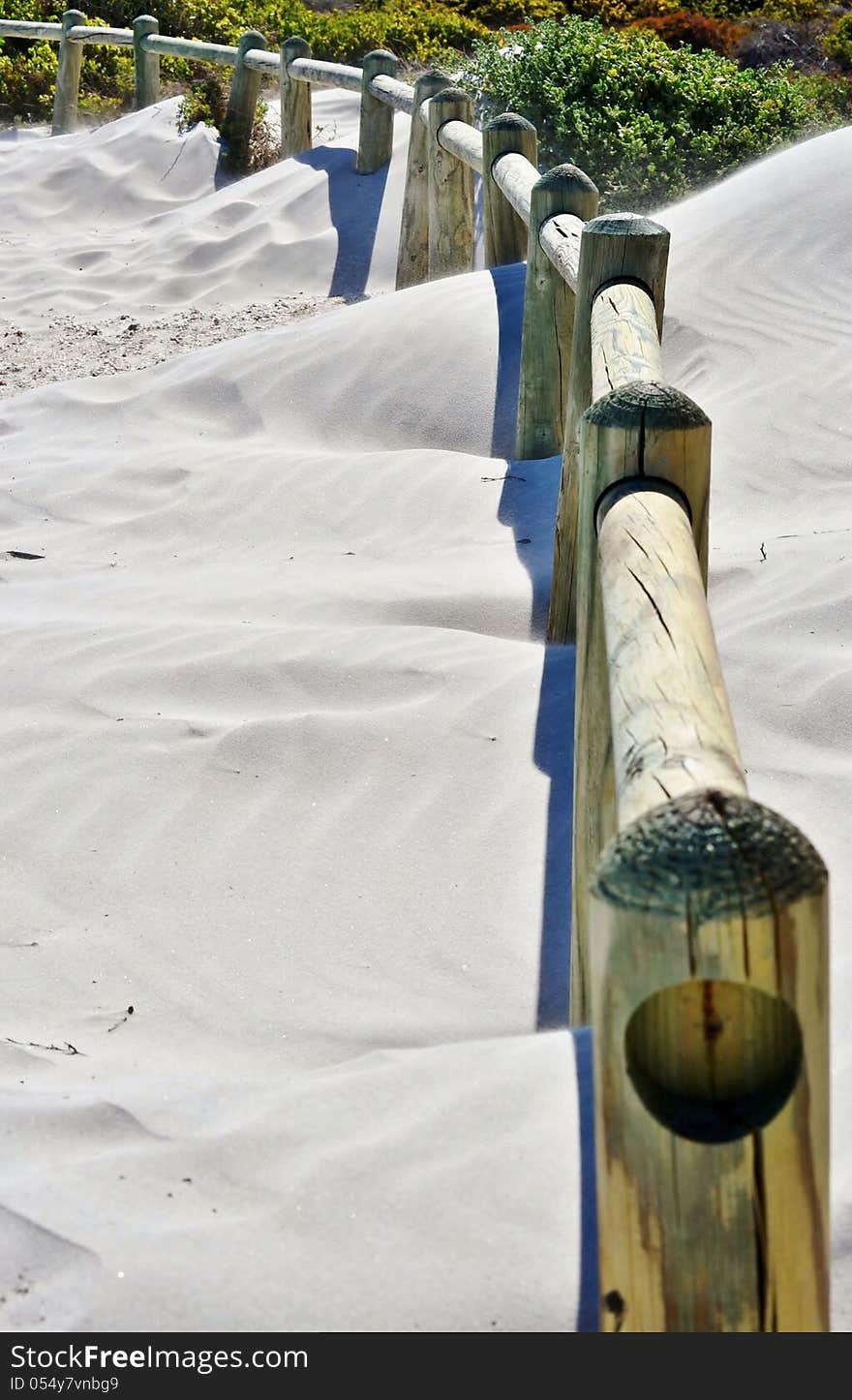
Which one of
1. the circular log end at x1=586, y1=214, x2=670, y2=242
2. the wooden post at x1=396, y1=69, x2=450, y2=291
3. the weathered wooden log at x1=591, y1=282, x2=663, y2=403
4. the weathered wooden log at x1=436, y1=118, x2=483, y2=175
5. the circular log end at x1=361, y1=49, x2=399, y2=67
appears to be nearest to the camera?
the weathered wooden log at x1=591, y1=282, x2=663, y2=403

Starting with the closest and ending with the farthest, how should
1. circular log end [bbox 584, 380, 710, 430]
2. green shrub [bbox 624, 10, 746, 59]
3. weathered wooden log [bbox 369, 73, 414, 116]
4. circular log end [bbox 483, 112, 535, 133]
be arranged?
circular log end [bbox 584, 380, 710, 430]
circular log end [bbox 483, 112, 535, 133]
weathered wooden log [bbox 369, 73, 414, 116]
green shrub [bbox 624, 10, 746, 59]

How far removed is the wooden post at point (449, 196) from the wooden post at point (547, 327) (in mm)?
2634

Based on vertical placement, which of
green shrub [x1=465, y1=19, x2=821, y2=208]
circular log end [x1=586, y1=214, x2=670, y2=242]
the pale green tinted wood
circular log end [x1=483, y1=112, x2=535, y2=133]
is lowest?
circular log end [x1=586, y1=214, x2=670, y2=242]

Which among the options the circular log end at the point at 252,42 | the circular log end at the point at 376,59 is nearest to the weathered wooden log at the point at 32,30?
the circular log end at the point at 252,42

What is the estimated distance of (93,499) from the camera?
4805 mm

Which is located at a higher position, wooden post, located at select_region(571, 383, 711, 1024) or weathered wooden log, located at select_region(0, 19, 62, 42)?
weathered wooden log, located at select_region(0, 19, 62, 42)

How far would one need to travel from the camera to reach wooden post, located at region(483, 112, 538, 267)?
567 cm

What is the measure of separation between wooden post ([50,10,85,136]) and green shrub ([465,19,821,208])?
21.1 ft

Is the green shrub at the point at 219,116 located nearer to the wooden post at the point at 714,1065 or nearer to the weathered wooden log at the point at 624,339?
the weathered wooden log at the point at 624,339

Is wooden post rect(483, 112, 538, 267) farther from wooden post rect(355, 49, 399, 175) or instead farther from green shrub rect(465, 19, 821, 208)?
wooden post rect(355, 49, 399, 175)

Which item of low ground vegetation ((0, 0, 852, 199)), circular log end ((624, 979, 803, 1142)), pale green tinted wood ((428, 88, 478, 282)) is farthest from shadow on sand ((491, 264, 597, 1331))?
low ground vegetation ((0, 0, 852, 199))

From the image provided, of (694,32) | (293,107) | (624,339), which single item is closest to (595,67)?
(293,107)

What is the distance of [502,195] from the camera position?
5.76 metres

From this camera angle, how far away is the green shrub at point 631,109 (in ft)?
26.5
